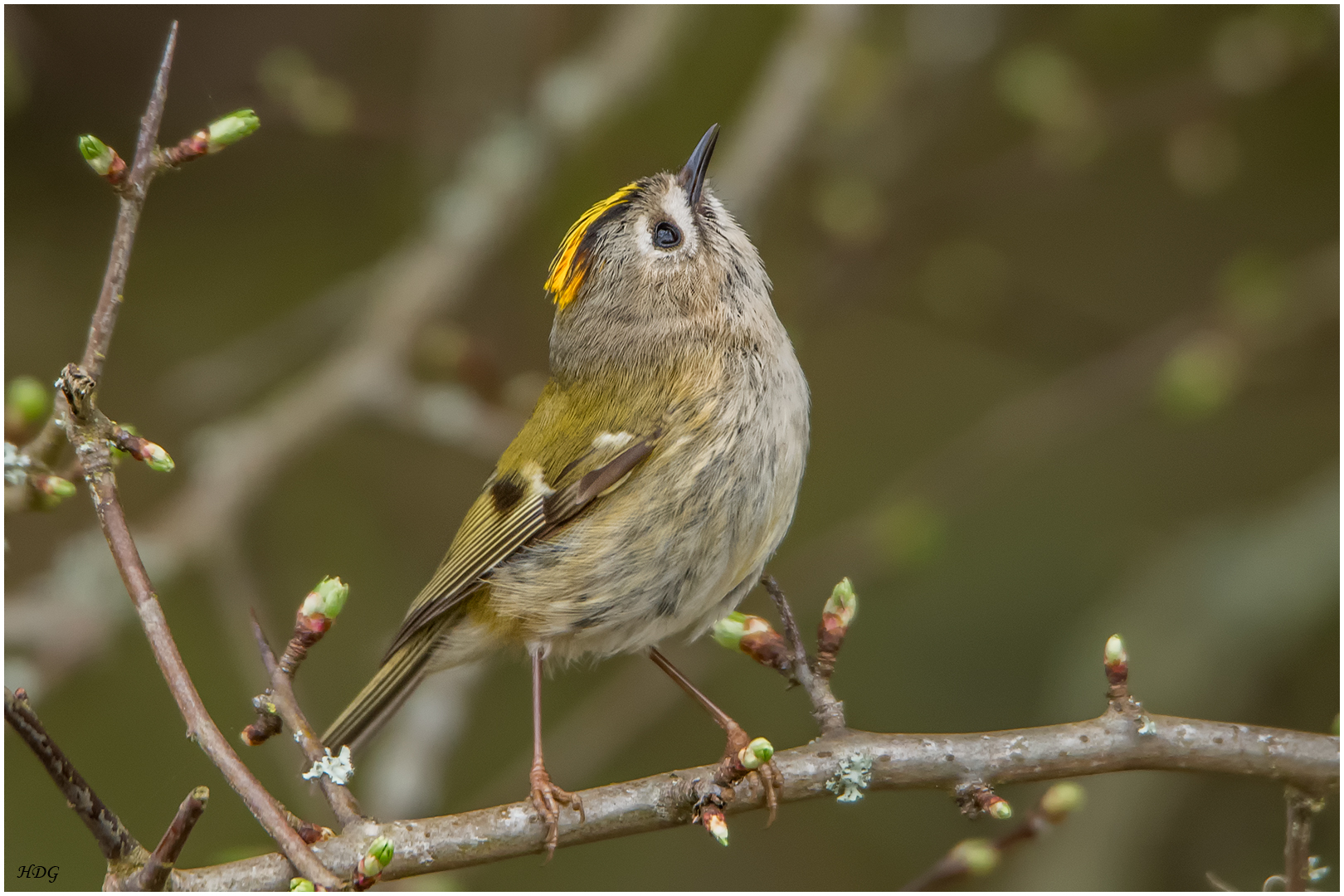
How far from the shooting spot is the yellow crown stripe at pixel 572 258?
268cm

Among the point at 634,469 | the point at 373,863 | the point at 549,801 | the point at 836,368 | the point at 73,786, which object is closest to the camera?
the point at 73,786

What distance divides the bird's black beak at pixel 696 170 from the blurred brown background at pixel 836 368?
2.57ft

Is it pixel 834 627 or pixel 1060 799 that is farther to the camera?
pixel 1060 799

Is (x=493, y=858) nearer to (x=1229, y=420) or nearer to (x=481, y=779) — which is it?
(x=481, y=779)

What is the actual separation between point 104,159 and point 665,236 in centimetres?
132

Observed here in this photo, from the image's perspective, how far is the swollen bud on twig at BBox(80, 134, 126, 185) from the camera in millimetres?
1550

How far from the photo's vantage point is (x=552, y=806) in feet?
6.30

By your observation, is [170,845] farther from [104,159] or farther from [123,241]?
[104,159]

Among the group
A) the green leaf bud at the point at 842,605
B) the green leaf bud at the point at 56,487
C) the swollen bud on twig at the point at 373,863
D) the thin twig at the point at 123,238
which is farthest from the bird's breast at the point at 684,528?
the thin twig at the point at 123,238

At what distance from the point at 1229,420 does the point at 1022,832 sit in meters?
2.70

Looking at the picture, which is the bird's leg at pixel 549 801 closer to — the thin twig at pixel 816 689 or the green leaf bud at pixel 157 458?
the thin twig at pixel 816 689

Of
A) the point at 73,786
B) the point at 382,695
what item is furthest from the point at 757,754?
the point at 382,695

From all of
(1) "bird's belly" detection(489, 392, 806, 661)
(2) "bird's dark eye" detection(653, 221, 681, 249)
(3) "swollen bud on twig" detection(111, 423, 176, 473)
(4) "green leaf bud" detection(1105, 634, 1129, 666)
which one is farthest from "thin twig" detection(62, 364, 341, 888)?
(2) "bird's dark eye" detection(653, 221, 681, 249)

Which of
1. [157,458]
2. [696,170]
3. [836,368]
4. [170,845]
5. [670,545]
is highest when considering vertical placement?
[836,368]
